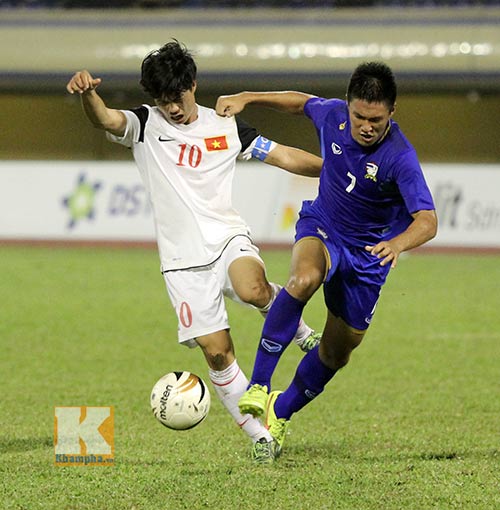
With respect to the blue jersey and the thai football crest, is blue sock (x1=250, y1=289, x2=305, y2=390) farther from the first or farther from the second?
the thai football crest

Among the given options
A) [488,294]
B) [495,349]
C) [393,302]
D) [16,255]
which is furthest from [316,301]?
[16,255]

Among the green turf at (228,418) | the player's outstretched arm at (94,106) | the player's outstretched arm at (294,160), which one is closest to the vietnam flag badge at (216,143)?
the player's outstretched arm at (294,160)

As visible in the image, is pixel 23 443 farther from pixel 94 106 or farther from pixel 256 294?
pixel 94 106

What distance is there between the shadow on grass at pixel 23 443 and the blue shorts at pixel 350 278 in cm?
178

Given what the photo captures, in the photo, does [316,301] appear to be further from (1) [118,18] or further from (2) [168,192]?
(1) [118,18]

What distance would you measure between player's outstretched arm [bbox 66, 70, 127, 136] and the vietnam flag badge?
452mm

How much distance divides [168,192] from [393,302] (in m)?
7.71

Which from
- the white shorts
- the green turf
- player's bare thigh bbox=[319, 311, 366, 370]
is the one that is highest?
the white shorts

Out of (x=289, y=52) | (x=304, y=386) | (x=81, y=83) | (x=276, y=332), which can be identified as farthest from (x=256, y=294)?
(x=289, y=52)

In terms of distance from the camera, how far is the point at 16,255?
60.1 ft

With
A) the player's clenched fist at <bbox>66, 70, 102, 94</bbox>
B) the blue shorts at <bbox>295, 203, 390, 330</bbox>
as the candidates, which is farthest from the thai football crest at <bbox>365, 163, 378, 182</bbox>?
the player's clenched fist at <bbox>66, 70, 102, 94</bbox>

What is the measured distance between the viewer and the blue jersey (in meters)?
5.51

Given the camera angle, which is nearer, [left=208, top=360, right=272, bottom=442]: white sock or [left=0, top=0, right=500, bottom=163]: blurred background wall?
[left=208, top=360, right=272, bottom=442]: white sock
